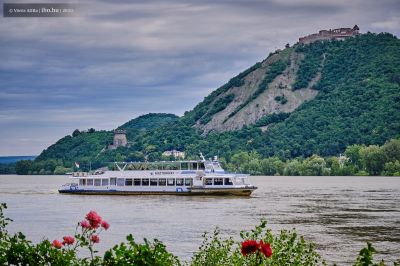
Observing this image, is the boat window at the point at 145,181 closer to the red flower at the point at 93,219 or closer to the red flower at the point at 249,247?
the red flower at the point at 93,219

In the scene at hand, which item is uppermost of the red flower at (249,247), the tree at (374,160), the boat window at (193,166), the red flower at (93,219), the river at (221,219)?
the tree at (374,160)

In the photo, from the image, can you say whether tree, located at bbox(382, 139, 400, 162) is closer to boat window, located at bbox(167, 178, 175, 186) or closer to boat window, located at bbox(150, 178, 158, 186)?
boat window, located at bbox(167, 178, 175, 186)

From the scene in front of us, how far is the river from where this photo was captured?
4341 cm

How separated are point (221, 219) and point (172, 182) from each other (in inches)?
1376

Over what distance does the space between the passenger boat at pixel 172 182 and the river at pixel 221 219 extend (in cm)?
195

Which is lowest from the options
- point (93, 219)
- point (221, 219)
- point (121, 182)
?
point (221, 219)

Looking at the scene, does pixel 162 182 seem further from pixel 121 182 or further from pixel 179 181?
pixel 121 182

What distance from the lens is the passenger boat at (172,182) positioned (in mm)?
92062

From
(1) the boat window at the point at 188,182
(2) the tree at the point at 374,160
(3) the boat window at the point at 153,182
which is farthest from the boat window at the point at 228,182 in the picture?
(2) the tree at the point at 374,160

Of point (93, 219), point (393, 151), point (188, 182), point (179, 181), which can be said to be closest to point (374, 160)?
point (393, 151)

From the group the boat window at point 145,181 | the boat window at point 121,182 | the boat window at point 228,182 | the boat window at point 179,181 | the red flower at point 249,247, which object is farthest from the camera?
the boat window at point 121,182

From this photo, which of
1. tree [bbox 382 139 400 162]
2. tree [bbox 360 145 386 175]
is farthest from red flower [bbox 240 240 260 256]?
tree [bbox 360 145 386 175]

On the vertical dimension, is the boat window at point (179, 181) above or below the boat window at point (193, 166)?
below

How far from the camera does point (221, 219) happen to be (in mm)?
60844
